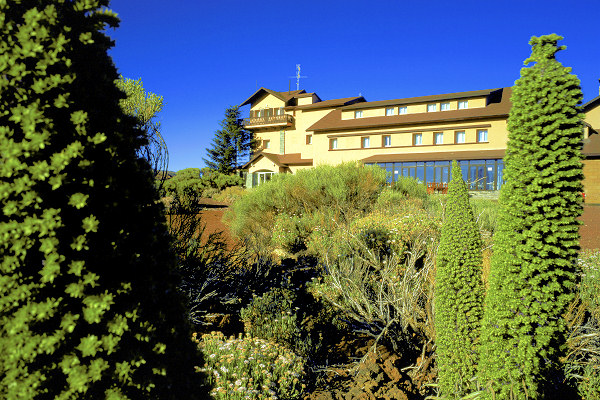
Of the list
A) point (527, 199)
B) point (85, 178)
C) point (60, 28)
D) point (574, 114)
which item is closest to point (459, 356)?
point (527, 199)

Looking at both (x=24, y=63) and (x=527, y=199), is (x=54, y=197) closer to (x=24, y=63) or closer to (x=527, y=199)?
(x=24, y=63)

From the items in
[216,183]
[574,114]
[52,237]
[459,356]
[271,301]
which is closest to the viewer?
[52,237]

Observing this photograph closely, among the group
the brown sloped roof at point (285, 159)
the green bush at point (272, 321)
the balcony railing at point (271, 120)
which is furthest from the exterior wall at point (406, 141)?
the green bush at point (272, 321)

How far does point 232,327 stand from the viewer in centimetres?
417

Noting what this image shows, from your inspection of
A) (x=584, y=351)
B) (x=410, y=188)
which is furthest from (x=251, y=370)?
(x=410, y=188)

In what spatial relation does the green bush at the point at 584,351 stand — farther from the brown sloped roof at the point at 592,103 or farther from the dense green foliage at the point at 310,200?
Result: the brown sloped roof at the point at 592,103

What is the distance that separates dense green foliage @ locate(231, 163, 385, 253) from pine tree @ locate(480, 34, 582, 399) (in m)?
7.18

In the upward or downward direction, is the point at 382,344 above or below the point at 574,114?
below

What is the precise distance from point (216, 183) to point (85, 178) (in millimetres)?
28956

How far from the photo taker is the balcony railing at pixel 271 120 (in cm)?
3197

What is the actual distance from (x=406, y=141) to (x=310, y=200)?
1723cm

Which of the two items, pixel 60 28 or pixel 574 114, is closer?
pixel 60 28

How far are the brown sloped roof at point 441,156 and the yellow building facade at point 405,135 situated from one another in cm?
6

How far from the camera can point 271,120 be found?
3275cm
